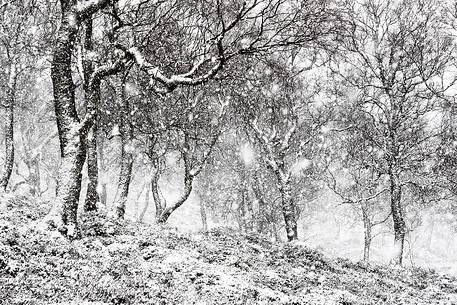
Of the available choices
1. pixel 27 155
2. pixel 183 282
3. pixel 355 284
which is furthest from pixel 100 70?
pixel 27 155

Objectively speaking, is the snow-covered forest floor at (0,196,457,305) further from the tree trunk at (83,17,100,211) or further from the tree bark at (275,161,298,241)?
the tree bark at (275,161,298,241)

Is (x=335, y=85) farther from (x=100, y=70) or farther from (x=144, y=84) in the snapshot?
(x=100, y=70)

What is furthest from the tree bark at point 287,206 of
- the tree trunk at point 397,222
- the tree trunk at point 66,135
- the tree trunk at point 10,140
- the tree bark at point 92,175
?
the tree trunk at point 10,140

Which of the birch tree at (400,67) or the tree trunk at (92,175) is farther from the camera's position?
the birch tree at (400,67)

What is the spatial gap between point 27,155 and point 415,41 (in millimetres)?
25811

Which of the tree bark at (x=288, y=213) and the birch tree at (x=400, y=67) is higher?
the birch tree at (x=400, y=67)

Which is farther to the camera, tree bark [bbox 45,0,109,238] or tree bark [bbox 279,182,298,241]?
tree bark [bbox 279,182,298,241]

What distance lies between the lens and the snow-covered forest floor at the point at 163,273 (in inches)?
255

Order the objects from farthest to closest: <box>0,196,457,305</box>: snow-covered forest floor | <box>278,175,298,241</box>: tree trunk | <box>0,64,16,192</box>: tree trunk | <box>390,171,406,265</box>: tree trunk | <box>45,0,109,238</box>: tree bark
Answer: <box>390,171,406,265</box>: tree trunk
<box>278,175,298,241</box>: tree trunk
<box>0,64,16,192</box>: tree trunk
<box>45,0,109,238</box>: tree bark
<box>0,196,457,305</box>: snow-covered forest floor

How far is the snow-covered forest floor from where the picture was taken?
6480mm

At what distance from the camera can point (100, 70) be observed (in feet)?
32.5

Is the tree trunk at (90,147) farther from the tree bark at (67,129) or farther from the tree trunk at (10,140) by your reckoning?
the tree trunk at (10,140)

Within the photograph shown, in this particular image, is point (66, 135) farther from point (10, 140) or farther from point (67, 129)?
point (10, 140)

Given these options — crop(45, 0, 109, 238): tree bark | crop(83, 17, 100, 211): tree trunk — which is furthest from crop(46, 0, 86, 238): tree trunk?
crop(83, 17, 100, 211): tree trunk
